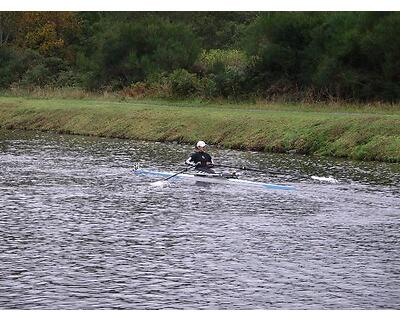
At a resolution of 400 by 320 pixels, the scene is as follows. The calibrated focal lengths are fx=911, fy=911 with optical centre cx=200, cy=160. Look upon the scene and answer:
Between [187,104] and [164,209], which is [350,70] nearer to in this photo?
[187,104]

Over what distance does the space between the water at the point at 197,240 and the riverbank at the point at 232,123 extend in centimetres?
375

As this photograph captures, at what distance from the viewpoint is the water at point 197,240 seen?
1827 centimetres

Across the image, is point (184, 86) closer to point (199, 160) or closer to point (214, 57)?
point (214, 57)

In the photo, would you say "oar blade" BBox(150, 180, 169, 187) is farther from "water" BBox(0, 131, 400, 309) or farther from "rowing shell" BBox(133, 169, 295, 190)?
"rowing shell" BBox(133, 169, 295, 190)

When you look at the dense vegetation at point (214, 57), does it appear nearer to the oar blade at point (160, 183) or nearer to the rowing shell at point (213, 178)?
the rowing shell at point (213, 178)

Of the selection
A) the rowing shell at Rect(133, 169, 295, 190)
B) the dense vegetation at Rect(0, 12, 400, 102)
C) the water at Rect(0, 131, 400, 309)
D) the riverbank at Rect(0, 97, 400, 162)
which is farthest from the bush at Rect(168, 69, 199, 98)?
Answer: the rowing shell at Rect(133, 169, 295, 190)

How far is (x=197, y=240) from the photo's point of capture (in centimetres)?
2359

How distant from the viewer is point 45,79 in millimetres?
79875

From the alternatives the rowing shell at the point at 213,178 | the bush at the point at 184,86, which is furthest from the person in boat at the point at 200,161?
the bush at the point at 184,86

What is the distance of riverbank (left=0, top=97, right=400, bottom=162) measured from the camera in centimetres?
4219
